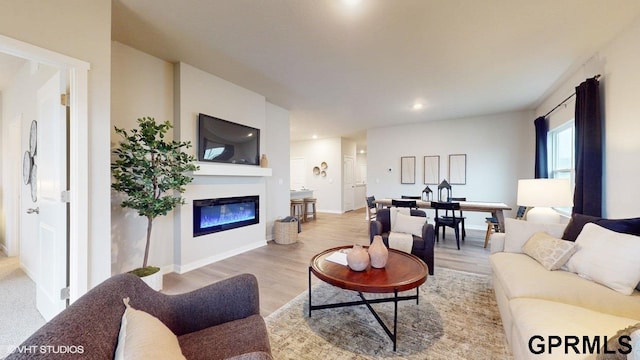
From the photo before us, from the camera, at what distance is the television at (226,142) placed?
11.4ft

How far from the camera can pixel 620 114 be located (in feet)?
8.29

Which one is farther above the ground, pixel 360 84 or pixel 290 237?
pixel 360 84

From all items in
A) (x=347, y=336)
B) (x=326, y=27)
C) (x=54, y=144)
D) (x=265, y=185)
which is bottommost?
(x=347, y=336)

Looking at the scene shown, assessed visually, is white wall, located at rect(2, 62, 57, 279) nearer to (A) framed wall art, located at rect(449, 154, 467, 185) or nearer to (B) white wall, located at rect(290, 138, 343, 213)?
(B) white wall, located at rect(290, 138, 343, 213)

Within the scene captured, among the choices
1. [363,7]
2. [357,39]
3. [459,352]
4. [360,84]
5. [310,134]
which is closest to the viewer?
[459,352]

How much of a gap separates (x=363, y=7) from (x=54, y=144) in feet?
9.17

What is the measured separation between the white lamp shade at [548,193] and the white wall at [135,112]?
177 inches

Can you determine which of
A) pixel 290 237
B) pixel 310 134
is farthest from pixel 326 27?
pixel 310 134

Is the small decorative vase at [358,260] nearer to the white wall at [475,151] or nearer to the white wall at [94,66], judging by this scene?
the white wall at [94,66]

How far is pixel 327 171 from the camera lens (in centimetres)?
858

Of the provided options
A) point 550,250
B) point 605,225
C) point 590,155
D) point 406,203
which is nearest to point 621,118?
point 590,155

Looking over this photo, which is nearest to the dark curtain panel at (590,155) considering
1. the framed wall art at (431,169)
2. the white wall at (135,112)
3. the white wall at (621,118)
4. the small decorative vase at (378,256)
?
the white wall at (621,118)

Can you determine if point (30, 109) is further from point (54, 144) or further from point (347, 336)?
point (347, 336)

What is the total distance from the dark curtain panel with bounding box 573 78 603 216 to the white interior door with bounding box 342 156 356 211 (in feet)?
19.8
